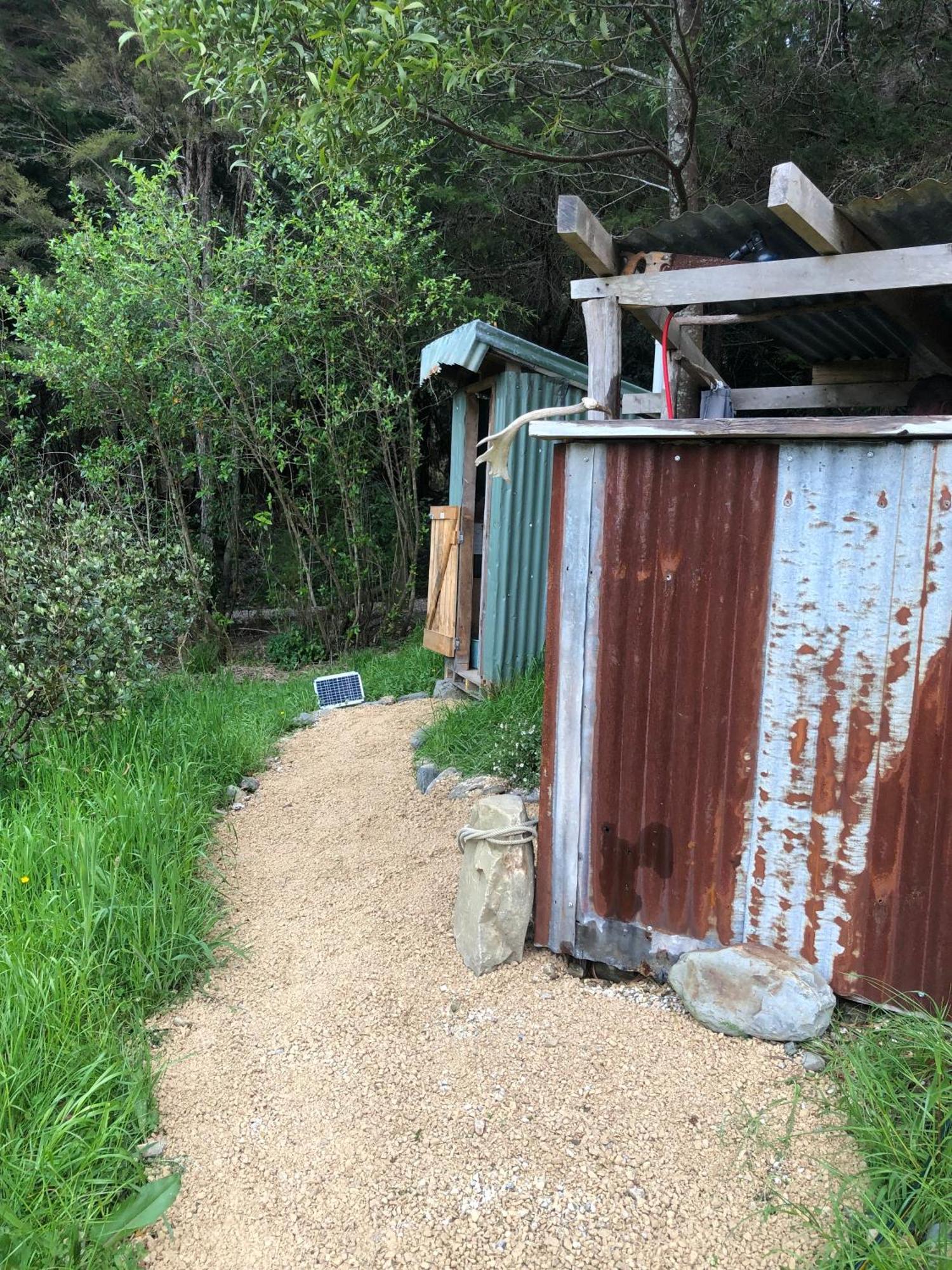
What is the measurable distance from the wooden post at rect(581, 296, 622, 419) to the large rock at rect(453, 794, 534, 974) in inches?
62.4

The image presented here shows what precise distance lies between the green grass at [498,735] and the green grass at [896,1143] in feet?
6.90

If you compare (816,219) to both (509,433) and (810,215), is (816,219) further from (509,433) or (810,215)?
A: (509,433)

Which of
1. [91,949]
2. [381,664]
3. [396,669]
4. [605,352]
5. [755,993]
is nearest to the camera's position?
[755,993]

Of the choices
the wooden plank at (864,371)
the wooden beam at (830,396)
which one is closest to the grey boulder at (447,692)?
the wooden beam at (830,396)

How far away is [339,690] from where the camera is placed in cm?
712

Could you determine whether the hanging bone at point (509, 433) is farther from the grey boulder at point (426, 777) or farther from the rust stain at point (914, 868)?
the grey boulder at point (426, 777)

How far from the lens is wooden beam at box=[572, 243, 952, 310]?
8.28 ft

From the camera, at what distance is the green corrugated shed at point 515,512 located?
248 inches

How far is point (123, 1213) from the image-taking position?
2082mm

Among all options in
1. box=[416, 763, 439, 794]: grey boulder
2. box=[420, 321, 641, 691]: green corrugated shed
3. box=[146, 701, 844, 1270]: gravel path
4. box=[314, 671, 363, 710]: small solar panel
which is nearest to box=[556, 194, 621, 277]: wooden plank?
box=[146, 701, 844, 1270]: gravel path

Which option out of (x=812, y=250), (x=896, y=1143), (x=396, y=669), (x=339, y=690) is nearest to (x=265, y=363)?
(x=396, y=669)

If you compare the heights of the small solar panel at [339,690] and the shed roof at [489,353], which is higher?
the shed roof at [489,353]

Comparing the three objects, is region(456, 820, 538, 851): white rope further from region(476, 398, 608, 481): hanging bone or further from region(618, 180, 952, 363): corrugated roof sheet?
Result: region(618, 180, 952, 363): corrugated roof sheet

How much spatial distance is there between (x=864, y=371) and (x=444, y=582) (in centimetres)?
351
